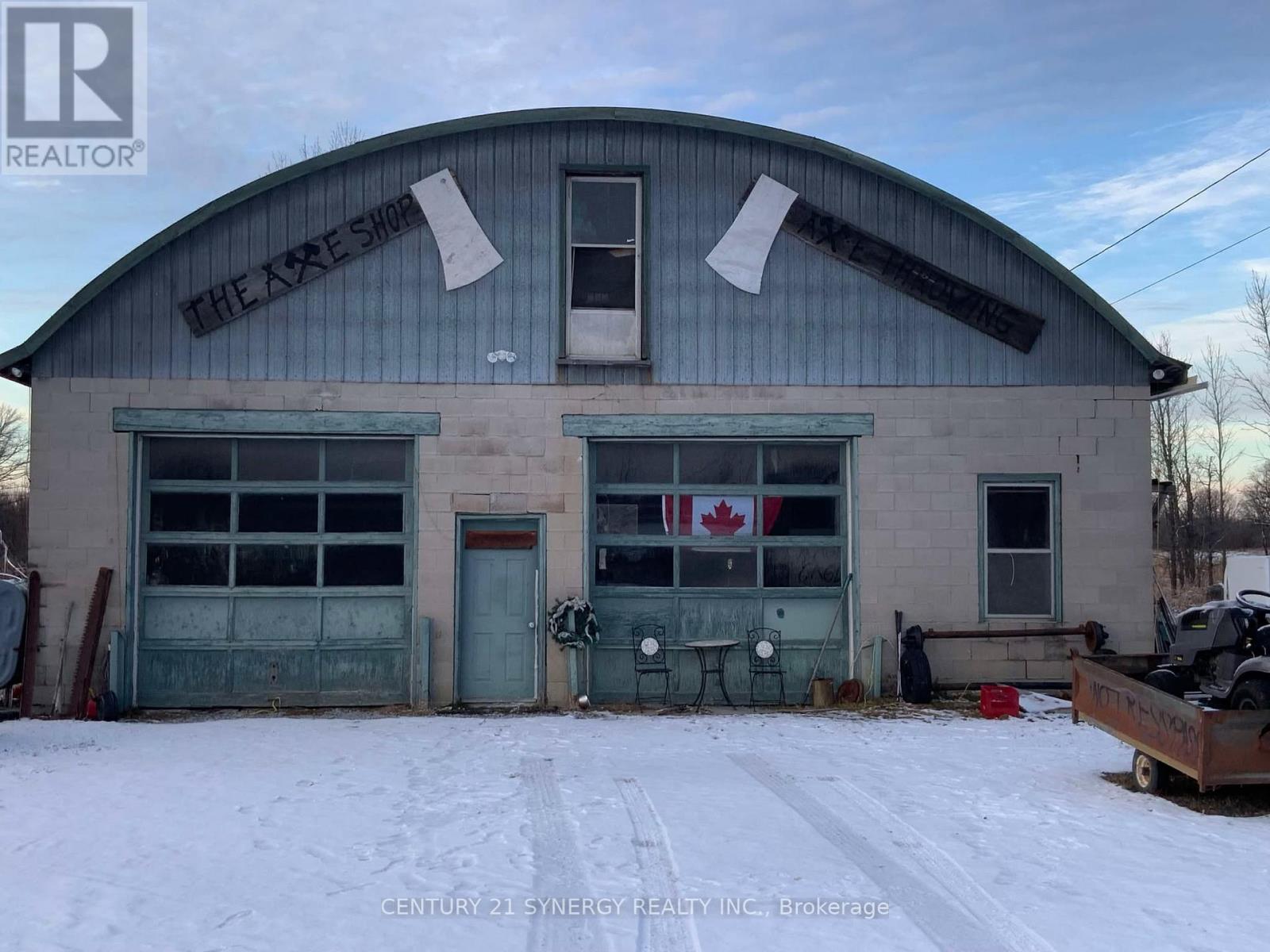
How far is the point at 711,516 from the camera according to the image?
43.2 feet

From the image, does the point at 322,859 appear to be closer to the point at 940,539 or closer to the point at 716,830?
the point at 716,830

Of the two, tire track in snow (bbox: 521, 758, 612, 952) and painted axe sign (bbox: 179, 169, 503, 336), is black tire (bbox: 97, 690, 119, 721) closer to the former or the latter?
painted axe sign (bbox: 179, 169, 503, 336)

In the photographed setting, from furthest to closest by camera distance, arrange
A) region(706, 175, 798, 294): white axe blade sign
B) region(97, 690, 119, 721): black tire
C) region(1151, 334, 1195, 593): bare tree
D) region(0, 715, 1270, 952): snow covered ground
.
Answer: region(1151, 334, 1195, 593): bare tree < region(706, 175, 798, 294): white axe blade sign < region(97, 690, 119, 721): black tire < region(0, 715, 1270, 952): snow covered ground

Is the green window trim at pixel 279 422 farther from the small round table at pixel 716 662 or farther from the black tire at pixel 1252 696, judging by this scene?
the black tire at pixel 1252 696

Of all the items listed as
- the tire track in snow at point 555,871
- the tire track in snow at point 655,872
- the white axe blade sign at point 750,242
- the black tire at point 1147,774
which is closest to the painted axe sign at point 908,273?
the white axe blade sign at point 750,242

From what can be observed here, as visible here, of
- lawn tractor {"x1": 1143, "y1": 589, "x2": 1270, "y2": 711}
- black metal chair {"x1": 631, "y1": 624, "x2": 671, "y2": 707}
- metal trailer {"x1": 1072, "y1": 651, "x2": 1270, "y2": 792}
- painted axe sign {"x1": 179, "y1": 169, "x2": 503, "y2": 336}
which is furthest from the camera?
black metal chair {"x1": 631, "y1": 624, "x2": 671, "y2": 707}

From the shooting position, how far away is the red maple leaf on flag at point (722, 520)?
519 inches

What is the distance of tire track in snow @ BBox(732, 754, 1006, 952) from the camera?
5.48 metres

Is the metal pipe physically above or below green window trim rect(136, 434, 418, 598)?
below

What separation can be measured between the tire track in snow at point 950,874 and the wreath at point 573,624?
467 centimetres

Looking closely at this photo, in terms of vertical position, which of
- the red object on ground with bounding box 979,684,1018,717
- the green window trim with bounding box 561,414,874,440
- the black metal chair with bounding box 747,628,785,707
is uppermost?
the green window trim with bounding box 561,414,874,440

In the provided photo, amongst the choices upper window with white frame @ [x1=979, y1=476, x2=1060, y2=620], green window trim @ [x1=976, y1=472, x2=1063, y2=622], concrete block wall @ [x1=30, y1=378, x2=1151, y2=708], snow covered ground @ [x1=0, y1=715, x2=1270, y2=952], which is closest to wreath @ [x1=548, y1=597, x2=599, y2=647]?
concrete block wall @ [x1=30, y1=378, x2=1151, y2=708]

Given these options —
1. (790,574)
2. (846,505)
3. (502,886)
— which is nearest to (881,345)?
(846,505)

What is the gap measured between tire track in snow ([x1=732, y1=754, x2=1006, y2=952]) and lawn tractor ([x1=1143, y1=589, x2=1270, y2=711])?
3514 millimetres
